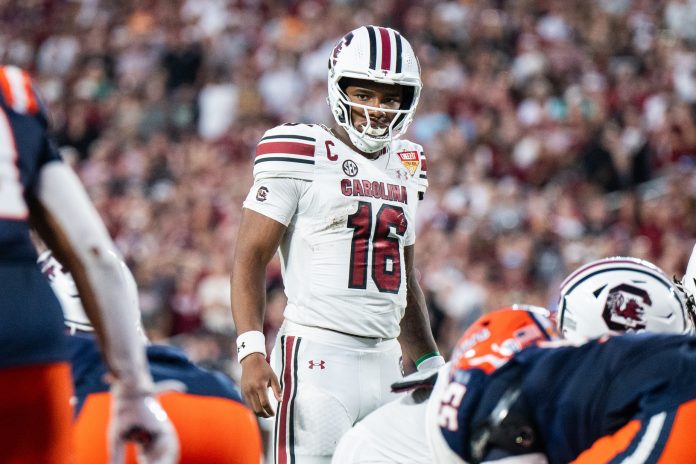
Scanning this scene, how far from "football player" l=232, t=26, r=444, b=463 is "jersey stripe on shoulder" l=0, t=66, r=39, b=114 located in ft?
5.13

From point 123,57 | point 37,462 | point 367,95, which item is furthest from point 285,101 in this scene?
point 37,462

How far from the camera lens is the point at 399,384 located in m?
3.38

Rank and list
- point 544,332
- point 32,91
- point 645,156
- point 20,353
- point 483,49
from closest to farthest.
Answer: point 20,353
point 32,91
point 544,332
point 645,156
point 483,49

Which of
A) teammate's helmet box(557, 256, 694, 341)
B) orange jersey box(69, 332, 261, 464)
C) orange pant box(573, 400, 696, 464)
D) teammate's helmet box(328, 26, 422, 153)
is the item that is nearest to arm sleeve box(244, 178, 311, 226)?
teammate's helmet box(328, 26, 422, 153)

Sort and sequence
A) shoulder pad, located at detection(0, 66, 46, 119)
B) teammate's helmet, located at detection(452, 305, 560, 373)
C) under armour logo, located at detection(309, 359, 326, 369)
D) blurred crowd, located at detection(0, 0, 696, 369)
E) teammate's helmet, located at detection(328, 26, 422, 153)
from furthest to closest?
blurred crowd, located at detection(0, 0, 696, 369) < teammate's helmet, located at detection(328, 26, 422, 153) < under armour logo, located at detection(309, 359, 326, 369) < teammate's helmet, located at detection(452, 305, 560, 373) < shoulder pad, located at detection(0, 66, 46, 119)

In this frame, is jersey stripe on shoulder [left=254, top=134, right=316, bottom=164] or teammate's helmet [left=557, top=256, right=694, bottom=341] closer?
teammate's helmet [left=557, top=256, right=694, bottom=341]

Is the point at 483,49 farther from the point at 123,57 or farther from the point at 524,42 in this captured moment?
the point at 123,57

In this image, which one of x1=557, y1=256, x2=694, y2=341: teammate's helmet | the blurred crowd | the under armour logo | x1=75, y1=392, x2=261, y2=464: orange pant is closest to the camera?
x1=557, y1=256, x2=694, y2=341: teammate's helmet

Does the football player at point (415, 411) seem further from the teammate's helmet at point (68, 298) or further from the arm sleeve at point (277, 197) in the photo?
the teammate's helmet at point (68, 298)

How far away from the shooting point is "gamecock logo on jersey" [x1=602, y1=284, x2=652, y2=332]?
319 centimetres

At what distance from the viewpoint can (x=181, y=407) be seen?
11.5 ft

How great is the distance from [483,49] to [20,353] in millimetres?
10297

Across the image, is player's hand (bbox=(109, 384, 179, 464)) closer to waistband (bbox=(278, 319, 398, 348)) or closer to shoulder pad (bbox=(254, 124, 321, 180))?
waistband (bbox=(278, 319, 398, 348))

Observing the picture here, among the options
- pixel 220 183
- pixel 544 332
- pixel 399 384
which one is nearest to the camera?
pixel 544 332
